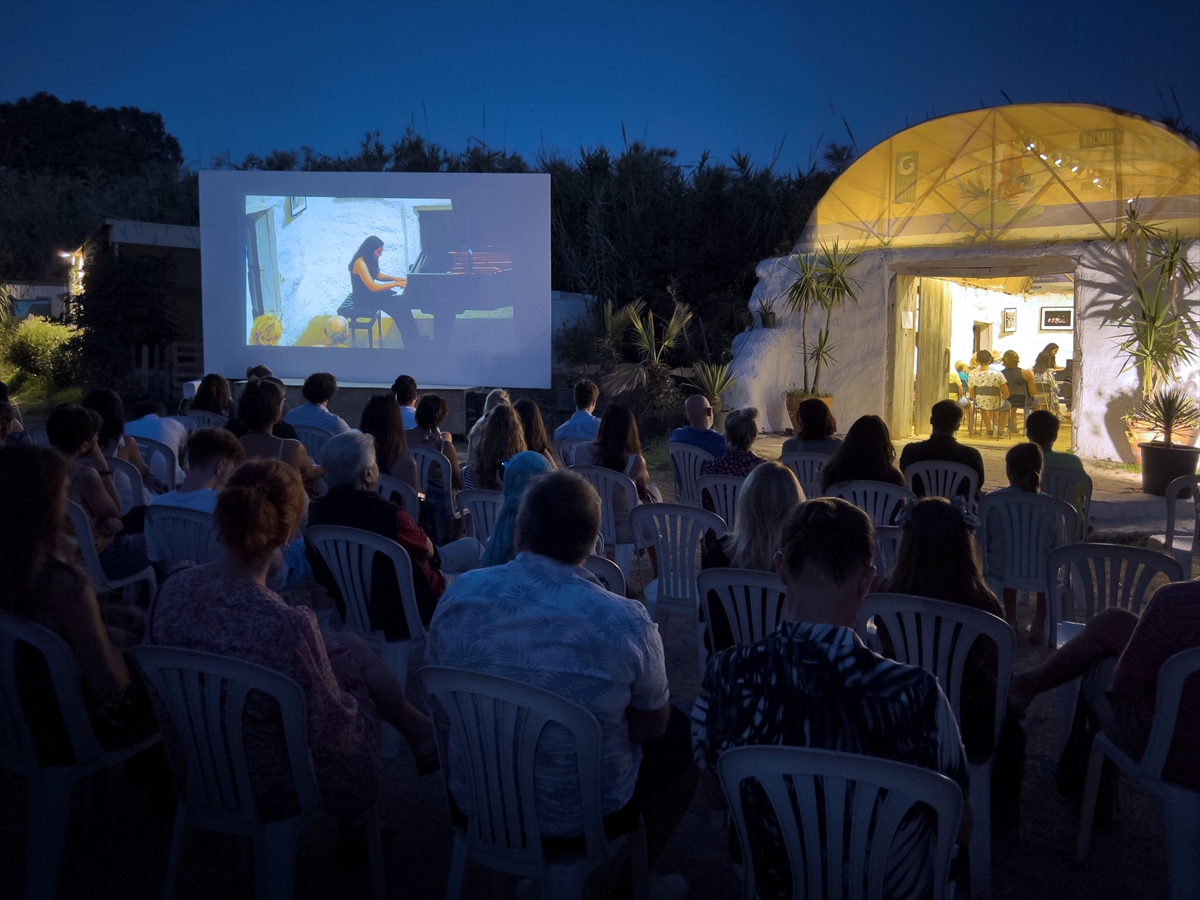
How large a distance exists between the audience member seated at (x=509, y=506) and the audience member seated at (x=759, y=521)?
2.11 ft

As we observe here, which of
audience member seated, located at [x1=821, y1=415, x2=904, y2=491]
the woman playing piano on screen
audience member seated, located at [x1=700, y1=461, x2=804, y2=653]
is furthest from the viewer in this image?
the woman playing piano on screen

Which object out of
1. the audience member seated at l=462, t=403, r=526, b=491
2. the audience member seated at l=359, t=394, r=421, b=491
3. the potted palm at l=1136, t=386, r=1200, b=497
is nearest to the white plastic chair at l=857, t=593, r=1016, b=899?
the audience member seated at l=462, t=403, r=526, b=491

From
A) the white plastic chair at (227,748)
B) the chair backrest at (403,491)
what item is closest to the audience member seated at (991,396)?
the chair backrest at (403,491)

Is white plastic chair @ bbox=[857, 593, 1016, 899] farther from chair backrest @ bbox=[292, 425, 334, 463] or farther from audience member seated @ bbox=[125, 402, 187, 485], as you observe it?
audience member seated @ bbox=[125, 402, 187, 485]

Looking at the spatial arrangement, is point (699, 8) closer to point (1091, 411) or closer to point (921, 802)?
point (1091, 411)

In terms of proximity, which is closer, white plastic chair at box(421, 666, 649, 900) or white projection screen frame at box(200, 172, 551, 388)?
white plastic chair at box(421, 666, 649, 900)

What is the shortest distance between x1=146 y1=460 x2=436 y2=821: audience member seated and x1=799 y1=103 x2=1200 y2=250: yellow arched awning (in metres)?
9.99

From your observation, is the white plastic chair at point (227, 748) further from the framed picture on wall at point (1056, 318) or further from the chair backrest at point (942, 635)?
the framed picture on wall at point (1056, 318)

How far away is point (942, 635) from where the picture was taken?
2.24 metres

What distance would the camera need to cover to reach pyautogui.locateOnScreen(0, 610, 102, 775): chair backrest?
2010 millimetres

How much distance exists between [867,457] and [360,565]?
2.41 m

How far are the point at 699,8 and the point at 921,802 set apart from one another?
45.0m

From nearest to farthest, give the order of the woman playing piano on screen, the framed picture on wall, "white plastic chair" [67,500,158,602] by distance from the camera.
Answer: "white plastic chair" [67,500,158,602], the woman playing piano on screen, the framed picture on wall

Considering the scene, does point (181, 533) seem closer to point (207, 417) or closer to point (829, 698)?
point (829, 698)
